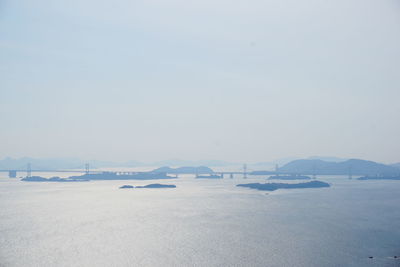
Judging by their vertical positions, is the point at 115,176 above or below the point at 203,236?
below

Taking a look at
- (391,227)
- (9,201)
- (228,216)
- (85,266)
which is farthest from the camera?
(9,201)

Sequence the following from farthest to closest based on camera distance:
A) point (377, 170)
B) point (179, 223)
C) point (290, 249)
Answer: point (377, 170), point (179, 223), point (290, 249)

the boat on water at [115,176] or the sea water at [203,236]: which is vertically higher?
the sea water at [203,236]

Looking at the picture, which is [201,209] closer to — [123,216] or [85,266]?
[123,216]

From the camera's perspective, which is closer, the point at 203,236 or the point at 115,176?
the point at 203,236

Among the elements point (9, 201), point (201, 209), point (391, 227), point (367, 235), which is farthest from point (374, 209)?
point (9, 201)

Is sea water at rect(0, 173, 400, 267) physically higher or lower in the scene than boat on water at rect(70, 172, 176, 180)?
higher

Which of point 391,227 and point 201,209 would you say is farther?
point 201,209

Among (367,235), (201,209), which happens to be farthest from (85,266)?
(201,209)

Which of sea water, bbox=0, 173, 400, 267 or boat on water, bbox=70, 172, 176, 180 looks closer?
sea water, bbox=0, 173, 400, 267

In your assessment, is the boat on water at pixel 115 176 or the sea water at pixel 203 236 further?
the boat on water at pixel 115 176
